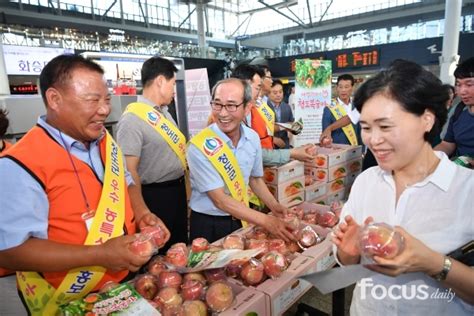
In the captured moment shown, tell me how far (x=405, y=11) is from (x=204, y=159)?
15.6 metres

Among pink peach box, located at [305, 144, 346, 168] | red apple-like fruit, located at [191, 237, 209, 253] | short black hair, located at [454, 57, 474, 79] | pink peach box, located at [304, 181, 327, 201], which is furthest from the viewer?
pink peach box, located at [305, 144, 346, 168]

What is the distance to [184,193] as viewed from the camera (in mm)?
2742

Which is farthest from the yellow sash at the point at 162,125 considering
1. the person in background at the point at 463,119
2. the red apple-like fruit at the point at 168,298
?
the person in background at the point at 463,119

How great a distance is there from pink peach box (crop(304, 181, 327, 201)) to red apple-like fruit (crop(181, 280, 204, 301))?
5.83 ft

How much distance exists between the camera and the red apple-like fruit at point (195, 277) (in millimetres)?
1256

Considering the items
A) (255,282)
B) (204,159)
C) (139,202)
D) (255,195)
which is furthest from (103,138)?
(255,195)

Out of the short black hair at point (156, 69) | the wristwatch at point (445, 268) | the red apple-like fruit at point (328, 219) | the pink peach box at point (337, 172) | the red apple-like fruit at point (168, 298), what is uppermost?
the short black hair at point (156, 69)

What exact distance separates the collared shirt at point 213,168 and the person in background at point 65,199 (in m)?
0.49

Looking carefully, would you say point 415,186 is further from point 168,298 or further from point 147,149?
point 147,149

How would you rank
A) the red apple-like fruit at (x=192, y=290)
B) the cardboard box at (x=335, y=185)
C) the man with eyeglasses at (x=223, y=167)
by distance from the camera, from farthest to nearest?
the cardboard box at (x=335, y=185), the man with eyeglasses at (x=223, y=167), the red apple-like fruit at (x=192, y=290)

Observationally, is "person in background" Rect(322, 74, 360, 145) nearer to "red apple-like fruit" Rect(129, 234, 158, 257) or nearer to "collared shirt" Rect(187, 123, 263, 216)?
"collared shirt" Rect(187, 123, 263, 216)

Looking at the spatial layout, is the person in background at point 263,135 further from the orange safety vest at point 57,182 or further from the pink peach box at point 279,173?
the orange safety vest at point 57,182

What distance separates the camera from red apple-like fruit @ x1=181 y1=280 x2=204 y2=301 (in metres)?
1.17

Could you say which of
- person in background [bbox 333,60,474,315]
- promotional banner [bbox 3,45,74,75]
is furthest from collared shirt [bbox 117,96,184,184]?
promotional banner [bbox 3,45,74,75]
